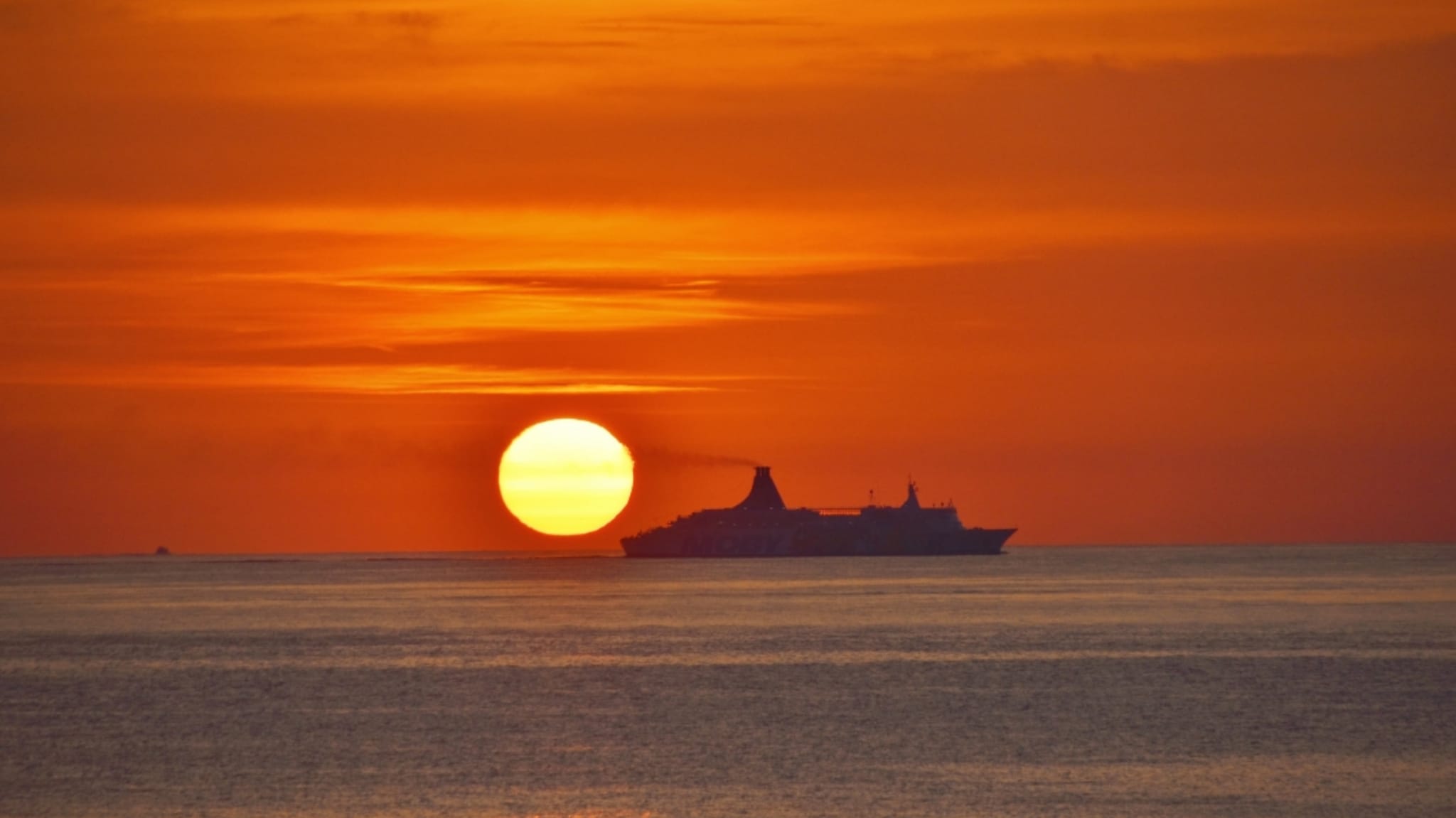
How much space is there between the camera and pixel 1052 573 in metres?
182

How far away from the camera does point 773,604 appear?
357 feet

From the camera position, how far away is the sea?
1258 inches

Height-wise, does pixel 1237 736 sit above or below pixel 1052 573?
below

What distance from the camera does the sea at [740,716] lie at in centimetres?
3195

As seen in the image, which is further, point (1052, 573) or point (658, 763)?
point (1052, 573)

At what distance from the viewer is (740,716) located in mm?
44844

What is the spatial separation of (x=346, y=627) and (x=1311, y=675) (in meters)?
48.7

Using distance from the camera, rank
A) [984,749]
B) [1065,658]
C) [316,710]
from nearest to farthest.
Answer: [984,749] → [316,710] → [1065,658]

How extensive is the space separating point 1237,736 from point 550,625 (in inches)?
2057

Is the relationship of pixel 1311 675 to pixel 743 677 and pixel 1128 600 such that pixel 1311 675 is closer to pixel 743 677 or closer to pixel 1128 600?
pixel 743 677

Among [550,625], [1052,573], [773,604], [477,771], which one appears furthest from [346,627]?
[1052,573]

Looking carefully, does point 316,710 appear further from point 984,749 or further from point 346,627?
point 346,627

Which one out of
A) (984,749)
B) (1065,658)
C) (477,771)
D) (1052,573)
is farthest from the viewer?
(1052,573)

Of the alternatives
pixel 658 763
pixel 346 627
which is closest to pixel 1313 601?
pixel 346 627
